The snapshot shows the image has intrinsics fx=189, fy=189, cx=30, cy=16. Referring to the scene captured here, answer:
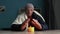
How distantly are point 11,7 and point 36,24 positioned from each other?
159 centimetres

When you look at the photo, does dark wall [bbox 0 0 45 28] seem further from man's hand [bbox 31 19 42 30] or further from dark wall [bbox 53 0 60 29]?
man's hand [bbox 31 19 42 30]

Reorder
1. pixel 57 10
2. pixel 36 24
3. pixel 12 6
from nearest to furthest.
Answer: pixel 36 24 < pixel 57 10 < pixel 12 6

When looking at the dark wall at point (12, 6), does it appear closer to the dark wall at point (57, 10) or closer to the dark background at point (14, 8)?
the dark background at point (14, 8)

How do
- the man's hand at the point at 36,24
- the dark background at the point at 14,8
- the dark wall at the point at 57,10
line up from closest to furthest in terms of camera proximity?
the man's hand at the point at 36,24
the dark wall at the point at 57,10
the dark background at the point at 14,8

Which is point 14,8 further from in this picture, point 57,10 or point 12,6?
point 57,10

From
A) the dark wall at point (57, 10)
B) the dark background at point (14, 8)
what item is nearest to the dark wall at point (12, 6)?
the dark background at point (14, 8)

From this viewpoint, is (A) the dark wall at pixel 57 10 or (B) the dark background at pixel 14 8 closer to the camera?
Answer: (A) the dark wall at pixel 57 10

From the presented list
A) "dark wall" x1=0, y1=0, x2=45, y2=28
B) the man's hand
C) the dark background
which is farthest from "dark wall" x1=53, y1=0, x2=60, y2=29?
the man's hand

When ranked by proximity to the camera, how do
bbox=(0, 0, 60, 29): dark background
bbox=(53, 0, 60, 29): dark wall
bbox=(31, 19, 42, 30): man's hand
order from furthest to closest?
bbox=(0, 0, 60, 29): dark background < bbox=(53, 0, 60, 29): dark wall < bbox=(31, 19, 42, 30): man's hand

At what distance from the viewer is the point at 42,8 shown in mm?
3439

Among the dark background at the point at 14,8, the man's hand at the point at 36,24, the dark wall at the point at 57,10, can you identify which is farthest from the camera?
the dark background at the point at 14,8

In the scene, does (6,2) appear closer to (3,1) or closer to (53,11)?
(3,1)

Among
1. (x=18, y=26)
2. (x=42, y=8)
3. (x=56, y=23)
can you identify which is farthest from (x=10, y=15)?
(x=18, y=26)

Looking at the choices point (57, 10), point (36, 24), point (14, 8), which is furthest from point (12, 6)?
point (36, 24)
